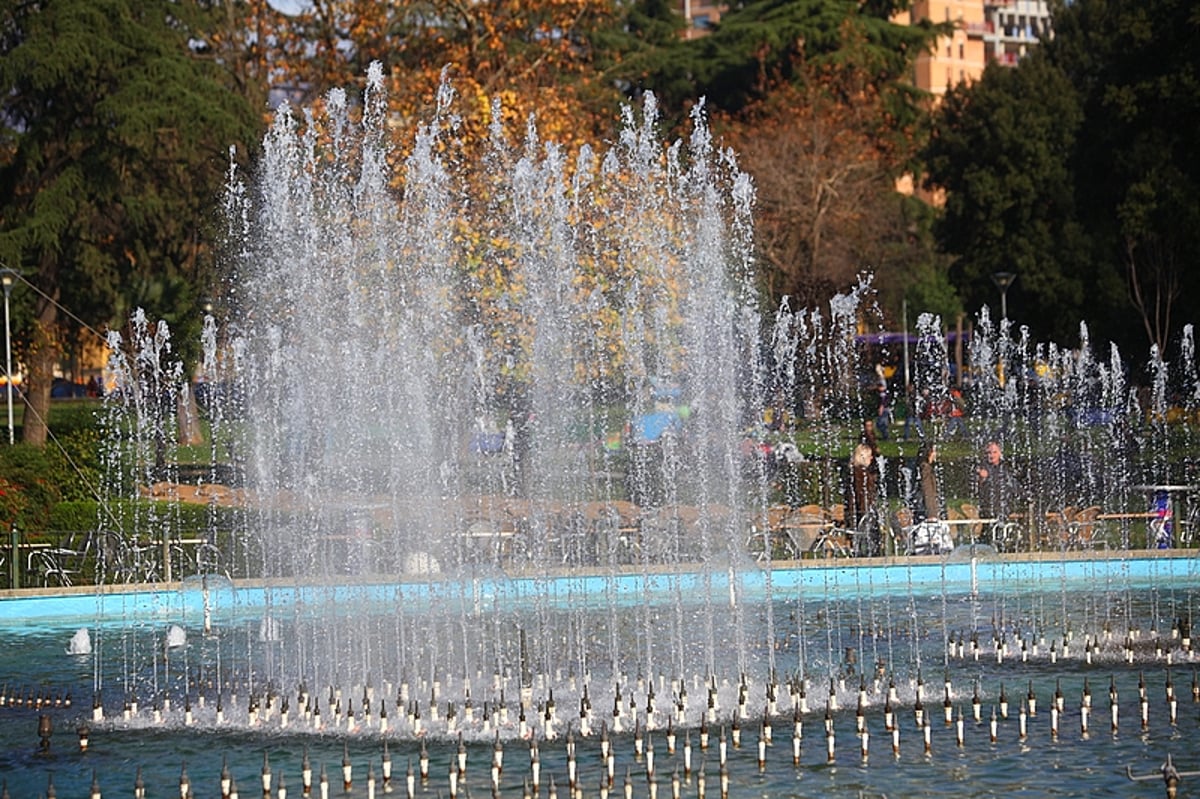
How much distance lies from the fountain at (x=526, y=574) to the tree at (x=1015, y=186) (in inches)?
326

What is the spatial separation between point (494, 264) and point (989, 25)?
9695cm

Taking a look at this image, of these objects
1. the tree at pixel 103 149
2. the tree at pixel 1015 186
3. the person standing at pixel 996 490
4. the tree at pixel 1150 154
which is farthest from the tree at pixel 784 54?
the person standing at pixel 996 490

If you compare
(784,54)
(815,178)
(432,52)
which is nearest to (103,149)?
(432,52)

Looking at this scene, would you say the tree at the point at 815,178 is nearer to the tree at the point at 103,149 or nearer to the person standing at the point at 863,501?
the tree at the point at 103,149

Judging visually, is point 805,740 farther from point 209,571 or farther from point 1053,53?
point 1053,53

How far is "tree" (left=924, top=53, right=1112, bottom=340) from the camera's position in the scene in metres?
45.7

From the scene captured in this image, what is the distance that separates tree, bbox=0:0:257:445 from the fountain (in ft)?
5.35

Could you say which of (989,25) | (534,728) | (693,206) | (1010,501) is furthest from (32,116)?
(989,25)

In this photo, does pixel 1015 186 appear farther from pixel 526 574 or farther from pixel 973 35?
pixel 973 35

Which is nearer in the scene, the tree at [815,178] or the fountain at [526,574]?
the fountain at [526,574]

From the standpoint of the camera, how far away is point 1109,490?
1136 inches

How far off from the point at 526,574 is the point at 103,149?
17.2m

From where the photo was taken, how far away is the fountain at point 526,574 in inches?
430

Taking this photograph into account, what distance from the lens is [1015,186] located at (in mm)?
48062
